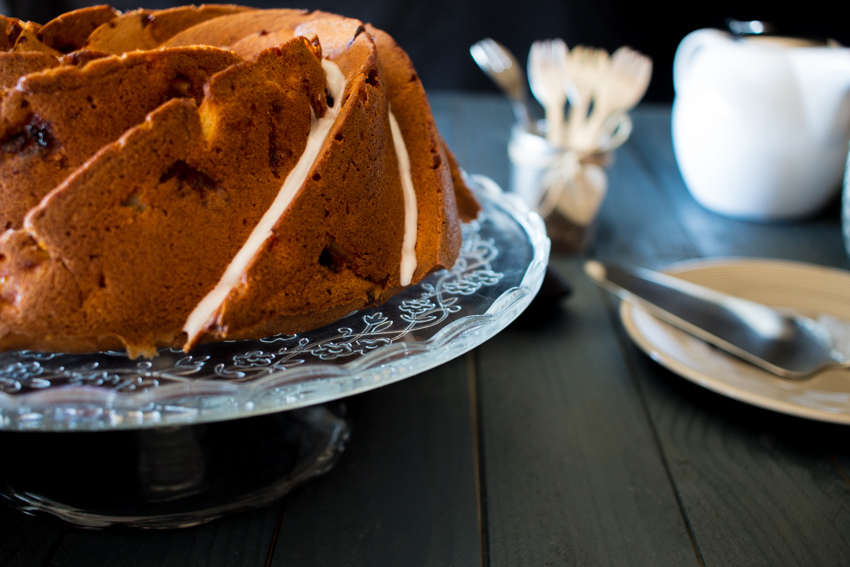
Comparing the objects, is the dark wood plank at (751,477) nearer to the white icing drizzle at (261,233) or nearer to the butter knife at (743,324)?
the butter knife at (743,324)


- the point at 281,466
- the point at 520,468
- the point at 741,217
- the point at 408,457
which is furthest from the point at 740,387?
the point at 741,217

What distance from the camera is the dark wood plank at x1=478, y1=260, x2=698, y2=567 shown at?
62 centimetres

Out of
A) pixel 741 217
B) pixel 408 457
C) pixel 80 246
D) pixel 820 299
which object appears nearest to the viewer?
pixel 80 246

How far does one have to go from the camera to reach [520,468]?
721mm

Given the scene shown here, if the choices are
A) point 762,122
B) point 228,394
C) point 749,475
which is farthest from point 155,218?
point 762,122

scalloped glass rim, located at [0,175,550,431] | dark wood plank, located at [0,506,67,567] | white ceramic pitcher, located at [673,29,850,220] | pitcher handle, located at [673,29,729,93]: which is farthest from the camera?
pitcher handle, located at [673,29,729,93]

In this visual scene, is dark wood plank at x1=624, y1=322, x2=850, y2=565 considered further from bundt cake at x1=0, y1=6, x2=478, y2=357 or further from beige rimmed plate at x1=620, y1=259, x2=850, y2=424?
bundt cake at x1=0, y1=6, x2=478, y2=357

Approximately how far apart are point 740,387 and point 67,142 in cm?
70

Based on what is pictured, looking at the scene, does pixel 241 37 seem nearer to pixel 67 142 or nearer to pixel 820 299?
pixel 67 142

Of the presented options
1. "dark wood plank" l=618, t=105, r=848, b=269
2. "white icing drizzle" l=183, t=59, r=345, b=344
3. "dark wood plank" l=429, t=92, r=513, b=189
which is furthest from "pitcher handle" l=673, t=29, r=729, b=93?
"white icing drizzle" l=183, t=59, r=345, b=344

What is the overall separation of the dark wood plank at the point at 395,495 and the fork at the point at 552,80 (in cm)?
68

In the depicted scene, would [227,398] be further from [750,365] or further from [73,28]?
[750,365]

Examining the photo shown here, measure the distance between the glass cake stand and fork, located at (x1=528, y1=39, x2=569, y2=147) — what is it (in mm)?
499

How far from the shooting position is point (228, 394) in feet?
1.56
